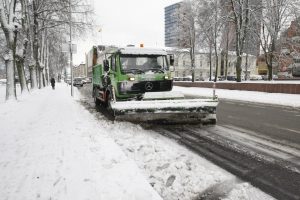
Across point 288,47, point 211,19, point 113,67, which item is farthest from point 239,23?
point 113,67

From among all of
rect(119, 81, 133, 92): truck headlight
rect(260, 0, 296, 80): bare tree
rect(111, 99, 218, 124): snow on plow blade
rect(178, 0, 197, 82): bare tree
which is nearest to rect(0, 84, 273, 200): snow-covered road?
rect(111, 99, 218, 124): snow on plow blade

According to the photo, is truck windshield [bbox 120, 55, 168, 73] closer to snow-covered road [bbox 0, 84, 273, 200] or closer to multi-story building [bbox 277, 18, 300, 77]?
snow-covered road [bbox 0, 84, 273, 200]

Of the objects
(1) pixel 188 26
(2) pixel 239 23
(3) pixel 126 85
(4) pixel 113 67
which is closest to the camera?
(3) pixel 126 85

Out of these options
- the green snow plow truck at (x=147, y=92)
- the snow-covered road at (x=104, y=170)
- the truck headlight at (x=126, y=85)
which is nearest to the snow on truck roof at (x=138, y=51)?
the green snow plow truck at (x=147, y=92)

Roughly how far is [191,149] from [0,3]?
53.4 ft

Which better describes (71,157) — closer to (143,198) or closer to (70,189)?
(70,189)

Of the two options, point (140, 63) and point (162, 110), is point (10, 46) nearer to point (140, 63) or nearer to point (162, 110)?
point (140, 63)

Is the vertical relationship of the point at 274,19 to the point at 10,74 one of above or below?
above

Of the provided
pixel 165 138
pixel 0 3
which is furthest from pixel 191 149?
pixel 0 3

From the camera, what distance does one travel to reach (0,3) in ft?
61.4

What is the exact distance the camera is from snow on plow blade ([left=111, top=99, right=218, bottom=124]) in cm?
995

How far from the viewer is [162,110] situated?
9.96m

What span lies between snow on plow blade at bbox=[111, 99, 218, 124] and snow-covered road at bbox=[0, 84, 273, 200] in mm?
1568

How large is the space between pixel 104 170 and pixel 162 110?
4.94m
